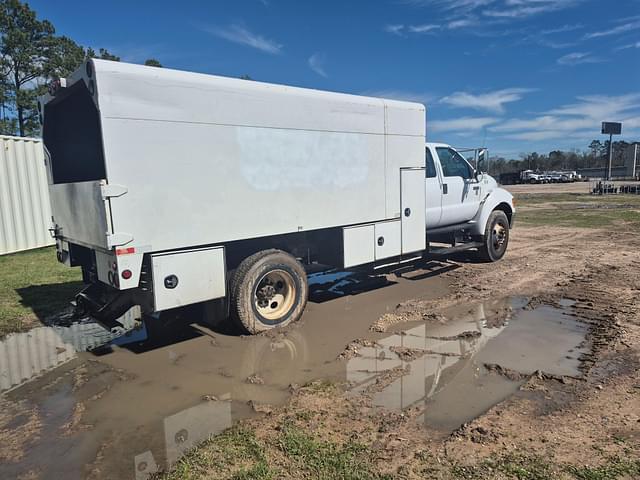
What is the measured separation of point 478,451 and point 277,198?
11.8ft

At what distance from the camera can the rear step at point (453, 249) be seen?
333 inches

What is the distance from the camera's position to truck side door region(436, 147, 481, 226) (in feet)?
28.3

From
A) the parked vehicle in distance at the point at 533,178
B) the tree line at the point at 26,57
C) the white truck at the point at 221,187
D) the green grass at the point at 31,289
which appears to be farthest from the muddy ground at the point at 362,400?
the parked vehicle in distance at the point at 533,178

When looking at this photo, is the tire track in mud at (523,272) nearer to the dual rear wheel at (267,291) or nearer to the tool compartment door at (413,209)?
the tool compartment door at (413,209)

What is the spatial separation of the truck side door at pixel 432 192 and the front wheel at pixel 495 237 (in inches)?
68.5

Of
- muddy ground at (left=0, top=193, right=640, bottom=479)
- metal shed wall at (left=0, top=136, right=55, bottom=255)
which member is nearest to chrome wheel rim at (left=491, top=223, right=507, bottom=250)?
muddy ground at (left=0, top=193, right=640, bottom=479)

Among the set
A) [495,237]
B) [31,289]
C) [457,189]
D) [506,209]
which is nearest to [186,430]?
[31,289]

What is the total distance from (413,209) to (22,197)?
11.1m

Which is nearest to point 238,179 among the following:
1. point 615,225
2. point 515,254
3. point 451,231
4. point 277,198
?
point 277,198

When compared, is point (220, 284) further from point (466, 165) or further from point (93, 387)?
point (466, 165)

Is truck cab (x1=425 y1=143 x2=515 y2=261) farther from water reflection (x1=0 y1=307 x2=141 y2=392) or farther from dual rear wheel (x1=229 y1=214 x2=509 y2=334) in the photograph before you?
water reflection (x1=0 y1=307 x2=141 y2=392)

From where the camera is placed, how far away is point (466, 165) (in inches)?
358

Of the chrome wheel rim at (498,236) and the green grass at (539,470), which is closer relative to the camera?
the green grass at (539,470)

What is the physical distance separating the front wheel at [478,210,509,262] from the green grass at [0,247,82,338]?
26.3 ft
